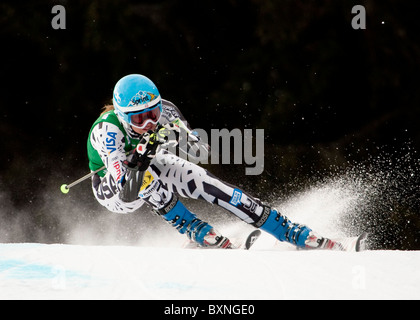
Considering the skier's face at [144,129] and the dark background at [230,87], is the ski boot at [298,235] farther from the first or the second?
the dark background at [230,87]

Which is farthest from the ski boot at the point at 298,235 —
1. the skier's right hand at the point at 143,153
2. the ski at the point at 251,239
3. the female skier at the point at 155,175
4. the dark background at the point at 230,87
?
the dark background at the point at 230,87

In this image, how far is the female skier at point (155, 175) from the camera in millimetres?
3607

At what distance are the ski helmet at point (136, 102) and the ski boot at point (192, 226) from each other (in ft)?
2.31

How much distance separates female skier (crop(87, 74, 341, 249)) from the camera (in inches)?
142

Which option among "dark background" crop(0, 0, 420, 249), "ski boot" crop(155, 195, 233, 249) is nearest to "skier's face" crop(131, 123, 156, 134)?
Result: "ski boot" crop(155, 195, 233, 249)

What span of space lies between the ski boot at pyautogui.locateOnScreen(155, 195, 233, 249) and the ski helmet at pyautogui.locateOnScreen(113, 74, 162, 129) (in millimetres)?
703

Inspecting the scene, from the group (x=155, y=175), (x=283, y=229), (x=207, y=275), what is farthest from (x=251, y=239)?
(x=207, y=275)

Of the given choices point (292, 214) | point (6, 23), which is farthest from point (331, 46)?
point (6, 23)

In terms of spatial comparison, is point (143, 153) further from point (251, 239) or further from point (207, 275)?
point (251, 239)

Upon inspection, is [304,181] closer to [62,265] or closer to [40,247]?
[40,247]

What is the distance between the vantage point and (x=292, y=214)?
5543mm

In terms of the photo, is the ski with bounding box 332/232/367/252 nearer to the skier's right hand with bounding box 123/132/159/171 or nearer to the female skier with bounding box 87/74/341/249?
the female skier with bounding box 87/74/341/249

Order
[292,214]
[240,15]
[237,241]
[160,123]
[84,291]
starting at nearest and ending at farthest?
[84,291]
[160,123]
[237,241]
[292,214]
[240,15]

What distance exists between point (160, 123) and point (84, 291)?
1716 mm
